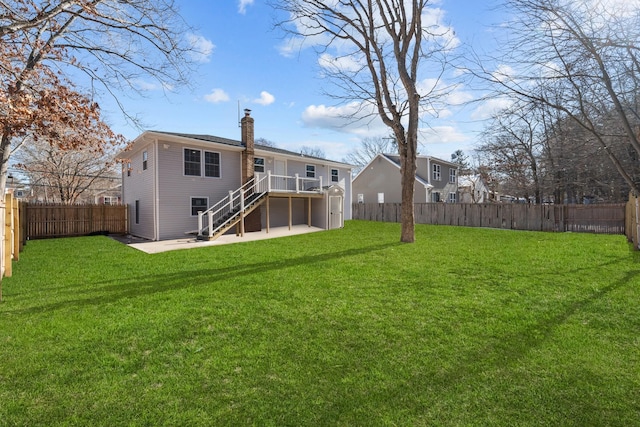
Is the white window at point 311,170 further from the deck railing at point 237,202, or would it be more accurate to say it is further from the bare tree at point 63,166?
the bare tree at point 63,166

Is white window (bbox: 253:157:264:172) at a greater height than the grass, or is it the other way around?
white window (bbox: 253:157:264:172)

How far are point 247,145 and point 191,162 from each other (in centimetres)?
279

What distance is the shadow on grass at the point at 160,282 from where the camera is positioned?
15.3 feet

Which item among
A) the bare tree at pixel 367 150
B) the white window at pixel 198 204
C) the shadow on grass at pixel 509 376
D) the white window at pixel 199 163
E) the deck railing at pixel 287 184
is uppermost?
the bare tree at pixel 367 150

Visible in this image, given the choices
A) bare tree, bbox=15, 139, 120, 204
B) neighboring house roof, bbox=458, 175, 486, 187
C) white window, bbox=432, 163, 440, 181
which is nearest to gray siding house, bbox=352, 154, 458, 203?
white window, bbox=432, 163, 440, 181

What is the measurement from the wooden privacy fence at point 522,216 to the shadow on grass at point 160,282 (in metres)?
13.9

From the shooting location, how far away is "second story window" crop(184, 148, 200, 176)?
1400 cm

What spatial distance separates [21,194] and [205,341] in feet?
187

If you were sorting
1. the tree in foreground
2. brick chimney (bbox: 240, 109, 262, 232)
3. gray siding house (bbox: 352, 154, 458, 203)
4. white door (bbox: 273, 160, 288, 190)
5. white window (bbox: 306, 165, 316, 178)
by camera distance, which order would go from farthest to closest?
gray siding house (bbox: 352, 154, 458, 203)
the tree in foreground
white window (bbox: 306, 165, 316, 178)
white door (bbox: 273, 160, 288, 190)
brick chimney (bbox: 240, 109, 262, 232)

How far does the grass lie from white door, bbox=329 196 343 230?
36.7ft

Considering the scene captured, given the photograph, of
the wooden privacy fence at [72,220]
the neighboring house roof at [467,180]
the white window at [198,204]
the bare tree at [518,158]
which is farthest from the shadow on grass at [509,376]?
the neighboring house roof at [467,180]

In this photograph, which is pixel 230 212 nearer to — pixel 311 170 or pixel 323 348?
pixel 311 170

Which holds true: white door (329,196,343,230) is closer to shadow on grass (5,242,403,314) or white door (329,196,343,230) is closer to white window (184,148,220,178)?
white window (184,148,220,178)

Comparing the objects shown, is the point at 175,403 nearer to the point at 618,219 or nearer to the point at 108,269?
the point at 108,269
